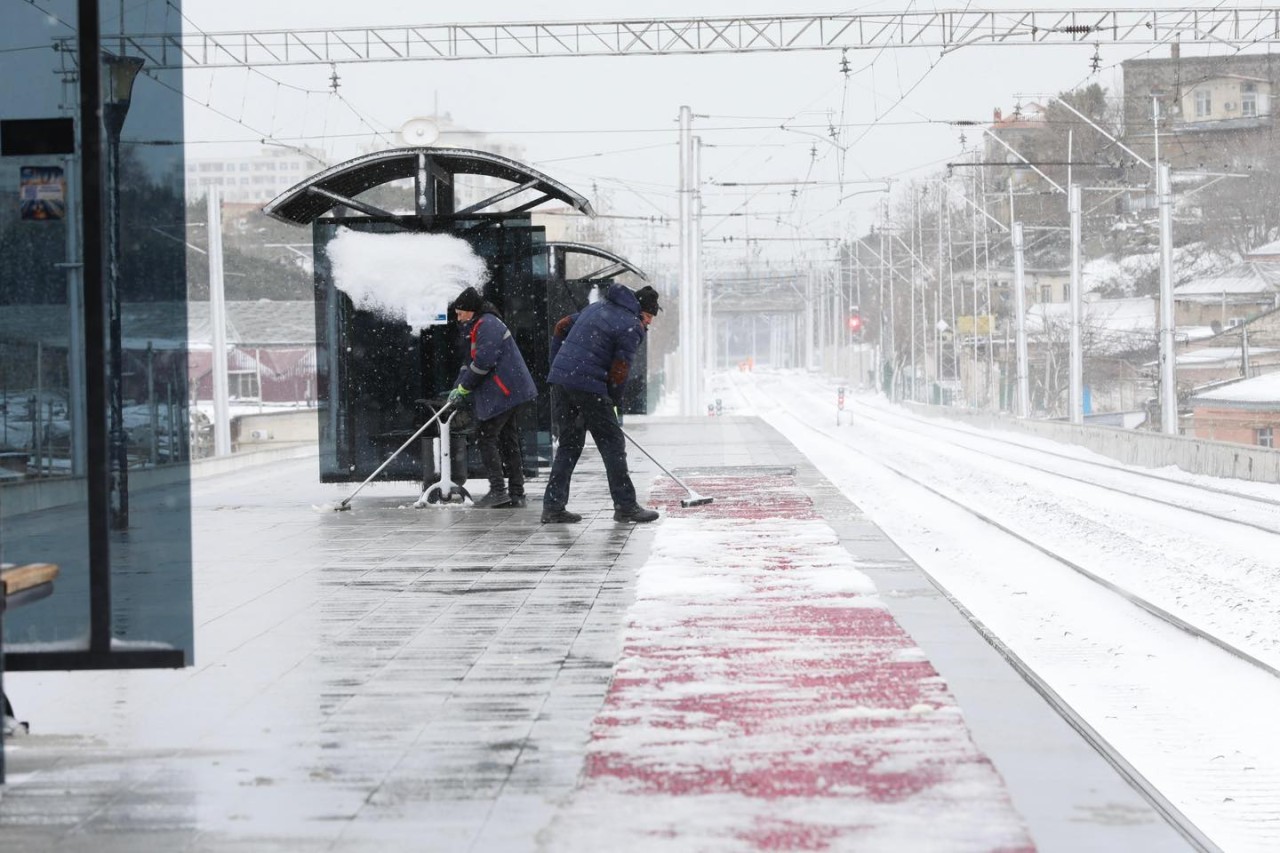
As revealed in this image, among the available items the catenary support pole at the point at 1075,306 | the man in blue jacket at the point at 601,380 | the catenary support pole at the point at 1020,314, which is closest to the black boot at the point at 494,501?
the man in blue jacket at the point at 601,380

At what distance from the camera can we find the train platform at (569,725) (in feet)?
15.4

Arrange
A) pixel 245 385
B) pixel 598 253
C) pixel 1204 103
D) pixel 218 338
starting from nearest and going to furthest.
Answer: pixel 598 253
pixel 218 338
pixel 245 385
pixel 1204 103

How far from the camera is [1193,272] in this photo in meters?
77.4

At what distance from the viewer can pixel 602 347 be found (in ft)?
44.9

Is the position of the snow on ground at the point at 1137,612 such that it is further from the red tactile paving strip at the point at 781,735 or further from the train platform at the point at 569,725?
the red tactile paving strip at the point at 781,735

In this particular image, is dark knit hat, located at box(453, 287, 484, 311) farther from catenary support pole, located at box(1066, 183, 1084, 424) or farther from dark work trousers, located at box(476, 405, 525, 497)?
catenary support pole, located at box(1066, 183, 1084, 424)

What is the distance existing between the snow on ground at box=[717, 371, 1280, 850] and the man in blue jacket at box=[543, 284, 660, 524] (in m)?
2.60

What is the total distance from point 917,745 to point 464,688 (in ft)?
6.22

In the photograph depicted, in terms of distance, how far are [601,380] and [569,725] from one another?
7.76 meters

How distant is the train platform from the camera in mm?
4703

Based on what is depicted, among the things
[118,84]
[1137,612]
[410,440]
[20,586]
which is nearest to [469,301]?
[410,440]

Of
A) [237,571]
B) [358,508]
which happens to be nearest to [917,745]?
[237,571]

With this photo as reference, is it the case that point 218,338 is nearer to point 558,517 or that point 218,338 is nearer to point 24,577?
point 558,517

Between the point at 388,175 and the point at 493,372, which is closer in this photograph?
the point at 493,372
